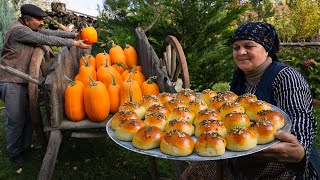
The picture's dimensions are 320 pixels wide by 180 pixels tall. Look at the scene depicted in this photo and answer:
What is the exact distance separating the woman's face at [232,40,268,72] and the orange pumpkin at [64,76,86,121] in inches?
52.1

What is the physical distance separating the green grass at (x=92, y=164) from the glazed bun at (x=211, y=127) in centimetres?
221

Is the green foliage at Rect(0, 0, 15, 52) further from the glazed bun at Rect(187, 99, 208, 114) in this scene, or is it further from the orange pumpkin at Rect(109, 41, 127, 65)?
the glazed bun at Rect(187, 99, 208, 114)

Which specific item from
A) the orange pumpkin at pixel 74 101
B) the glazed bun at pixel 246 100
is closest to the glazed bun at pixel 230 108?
the glazed bun at pixel 246 100

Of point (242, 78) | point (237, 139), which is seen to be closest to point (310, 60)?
point (242, 78)

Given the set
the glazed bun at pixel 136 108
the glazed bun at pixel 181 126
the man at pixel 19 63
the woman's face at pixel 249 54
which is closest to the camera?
the glazed bun at pixel 181 126

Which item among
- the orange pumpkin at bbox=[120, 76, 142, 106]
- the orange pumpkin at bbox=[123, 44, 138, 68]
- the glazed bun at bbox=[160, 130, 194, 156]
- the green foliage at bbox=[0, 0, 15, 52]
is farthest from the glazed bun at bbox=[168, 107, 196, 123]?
the green foliage at bbox=[0, 0, 15, 52]

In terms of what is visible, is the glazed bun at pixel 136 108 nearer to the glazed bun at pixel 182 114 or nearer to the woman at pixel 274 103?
the glazed bun at pixel 182 114

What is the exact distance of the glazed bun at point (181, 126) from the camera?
1.60 metres

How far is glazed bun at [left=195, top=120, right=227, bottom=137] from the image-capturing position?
5.08 ft

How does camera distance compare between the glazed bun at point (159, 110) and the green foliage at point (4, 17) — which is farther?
the green foliage at point (4, 17)

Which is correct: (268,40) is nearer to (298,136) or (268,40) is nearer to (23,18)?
(298,136)

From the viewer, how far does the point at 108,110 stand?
2678mm

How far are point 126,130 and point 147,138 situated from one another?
5.6 inches

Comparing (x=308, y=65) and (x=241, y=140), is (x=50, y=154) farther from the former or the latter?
(x=308, y=65)
